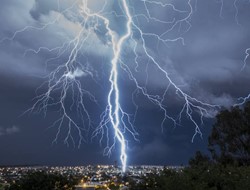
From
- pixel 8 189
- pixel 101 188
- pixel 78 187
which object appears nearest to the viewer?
pixel 101 188

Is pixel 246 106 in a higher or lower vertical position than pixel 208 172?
higher

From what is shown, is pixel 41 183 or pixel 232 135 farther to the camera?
pixel 232 135

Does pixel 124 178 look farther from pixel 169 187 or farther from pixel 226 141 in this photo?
pixel 226 141

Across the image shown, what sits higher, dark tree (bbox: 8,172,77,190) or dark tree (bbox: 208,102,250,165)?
dark tree (bbox: 208,102,250,165)

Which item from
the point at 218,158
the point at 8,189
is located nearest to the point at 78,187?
the point at 8,189

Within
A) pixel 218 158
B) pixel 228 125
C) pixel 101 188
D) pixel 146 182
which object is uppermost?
pixel 228 125

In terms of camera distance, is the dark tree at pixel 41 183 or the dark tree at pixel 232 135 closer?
the dark tree at pixel 41 183

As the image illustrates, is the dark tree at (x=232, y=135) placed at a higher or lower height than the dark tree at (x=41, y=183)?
higher

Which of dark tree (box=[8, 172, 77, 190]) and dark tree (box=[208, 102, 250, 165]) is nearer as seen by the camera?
dark tree (box=[8, 172, 77, 190])
